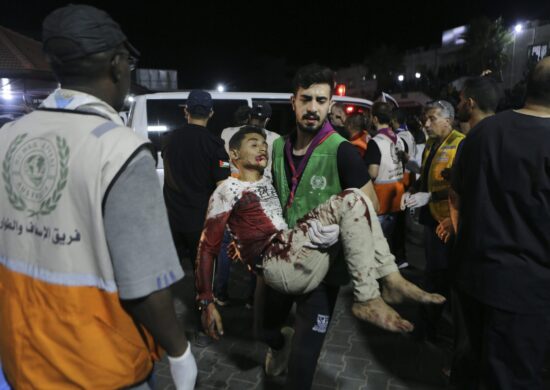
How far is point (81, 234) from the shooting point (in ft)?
4.12

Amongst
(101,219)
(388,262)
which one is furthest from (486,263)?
(101,219)

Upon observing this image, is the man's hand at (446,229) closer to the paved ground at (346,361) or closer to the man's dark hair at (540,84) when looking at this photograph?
the paved ground at (346,361)

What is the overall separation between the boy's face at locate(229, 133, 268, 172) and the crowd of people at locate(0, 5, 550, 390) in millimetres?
11

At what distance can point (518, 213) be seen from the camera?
2.11 metres

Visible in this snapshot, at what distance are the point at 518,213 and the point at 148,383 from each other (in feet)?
6.52

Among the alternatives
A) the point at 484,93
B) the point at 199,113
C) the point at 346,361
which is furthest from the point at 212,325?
the point at 484,93

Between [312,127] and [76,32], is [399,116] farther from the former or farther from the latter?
[76,32]

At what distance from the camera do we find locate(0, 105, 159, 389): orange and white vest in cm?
123

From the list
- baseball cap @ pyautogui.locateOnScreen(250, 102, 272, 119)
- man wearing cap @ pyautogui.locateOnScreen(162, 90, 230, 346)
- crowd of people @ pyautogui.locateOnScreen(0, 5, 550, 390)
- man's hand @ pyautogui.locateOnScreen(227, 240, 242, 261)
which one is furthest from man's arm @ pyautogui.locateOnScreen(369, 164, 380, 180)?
man's hand @ pyautogui.locateOnScreen(227, 240, 242, 261)

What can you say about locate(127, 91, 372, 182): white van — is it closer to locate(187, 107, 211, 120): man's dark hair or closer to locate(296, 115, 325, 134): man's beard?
locate(187, 107, 211, 120): man's dark hair

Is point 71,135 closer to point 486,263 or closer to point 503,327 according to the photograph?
point 486,263

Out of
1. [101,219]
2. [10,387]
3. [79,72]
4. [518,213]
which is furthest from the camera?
[518,213]

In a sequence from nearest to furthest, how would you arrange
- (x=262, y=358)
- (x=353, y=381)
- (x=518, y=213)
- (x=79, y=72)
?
(x=79, y=72), (x=518, y=213), (x=353, y=381), (x=262, y=358)

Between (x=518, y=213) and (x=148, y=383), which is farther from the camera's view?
(x=518, y=213)
